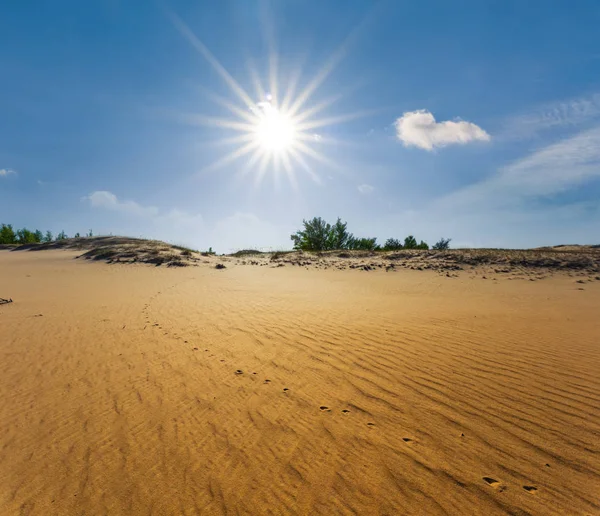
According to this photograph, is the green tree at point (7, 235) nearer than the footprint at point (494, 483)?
No

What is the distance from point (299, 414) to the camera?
3.02 meters

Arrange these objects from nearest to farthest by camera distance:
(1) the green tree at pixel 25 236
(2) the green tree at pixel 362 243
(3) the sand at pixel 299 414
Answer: (3) the sand at pixel 299 414 → (2) the green tree at pixel 362 243 → (1) the green tree at pixel 25 236

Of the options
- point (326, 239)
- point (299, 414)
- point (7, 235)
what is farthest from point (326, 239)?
point (7, 235)

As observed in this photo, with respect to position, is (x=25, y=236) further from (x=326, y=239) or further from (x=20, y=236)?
(x=326, y=239)

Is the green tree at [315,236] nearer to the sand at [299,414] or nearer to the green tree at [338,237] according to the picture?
the green tree at [338,237]

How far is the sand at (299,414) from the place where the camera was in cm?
209

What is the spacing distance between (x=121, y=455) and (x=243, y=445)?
1.05 m

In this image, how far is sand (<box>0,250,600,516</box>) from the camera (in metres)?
2.09

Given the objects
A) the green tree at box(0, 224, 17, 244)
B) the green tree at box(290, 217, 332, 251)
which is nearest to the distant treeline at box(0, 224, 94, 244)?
the green tree at box(0, 224, 17, 244)

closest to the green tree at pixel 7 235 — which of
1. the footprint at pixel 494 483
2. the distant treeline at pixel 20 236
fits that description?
the distant treeline at pixel 20 236

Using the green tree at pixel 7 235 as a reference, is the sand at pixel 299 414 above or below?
below

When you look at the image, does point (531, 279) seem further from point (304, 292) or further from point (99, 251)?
point (99, 251)

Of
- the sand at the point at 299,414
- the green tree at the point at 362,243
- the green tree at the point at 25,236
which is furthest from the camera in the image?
the green tree at the point at 25,236

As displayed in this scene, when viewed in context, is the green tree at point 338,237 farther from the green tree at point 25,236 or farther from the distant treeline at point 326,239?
the green tree at point 25,236
